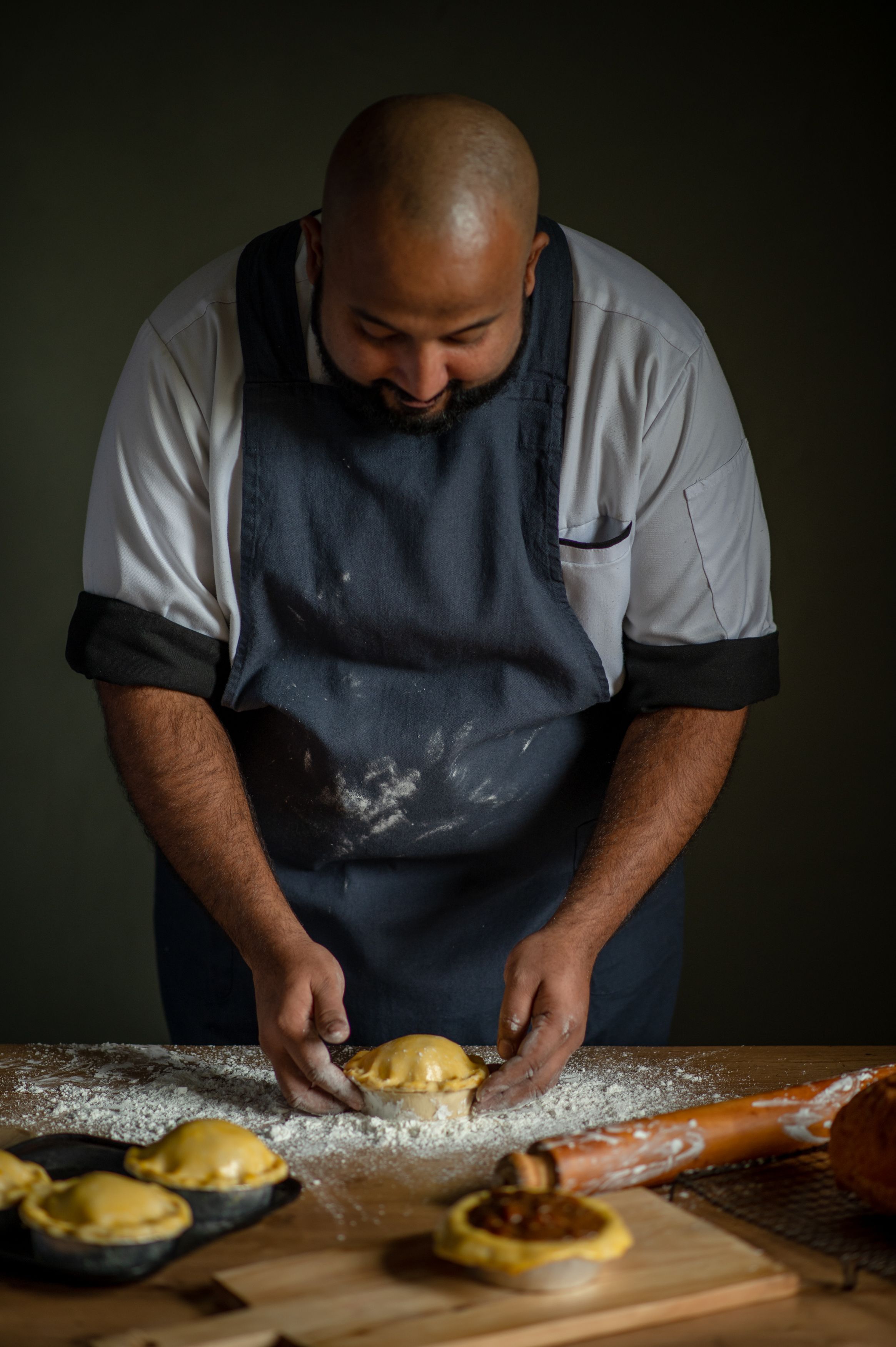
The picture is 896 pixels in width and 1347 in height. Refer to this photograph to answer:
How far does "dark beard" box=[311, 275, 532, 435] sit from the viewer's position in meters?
1.53

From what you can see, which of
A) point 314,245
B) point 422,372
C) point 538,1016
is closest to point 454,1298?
point 538,1016

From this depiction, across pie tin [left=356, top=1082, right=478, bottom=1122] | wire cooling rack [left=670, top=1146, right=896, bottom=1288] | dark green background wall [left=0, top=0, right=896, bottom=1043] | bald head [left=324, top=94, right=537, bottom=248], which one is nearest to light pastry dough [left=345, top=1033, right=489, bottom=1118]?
pie tin [left=356, top=1082, right=478, bottom=1122]

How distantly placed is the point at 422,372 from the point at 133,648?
1.91 ft

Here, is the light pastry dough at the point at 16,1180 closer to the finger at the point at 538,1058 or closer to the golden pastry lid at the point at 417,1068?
the golden pastry lid at the point at 417,1068

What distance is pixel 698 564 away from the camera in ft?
5.77

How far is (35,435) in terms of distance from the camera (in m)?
3.10

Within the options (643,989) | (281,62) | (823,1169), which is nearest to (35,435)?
(281,62)

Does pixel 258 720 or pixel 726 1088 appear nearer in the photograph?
pixel 726 1088

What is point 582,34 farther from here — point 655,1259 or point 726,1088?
point 655,1259

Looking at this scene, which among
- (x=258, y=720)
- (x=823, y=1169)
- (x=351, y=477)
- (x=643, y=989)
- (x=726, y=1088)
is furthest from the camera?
(x=643, y=989)

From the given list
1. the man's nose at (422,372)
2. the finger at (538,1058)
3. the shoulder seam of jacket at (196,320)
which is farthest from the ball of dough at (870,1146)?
the shoulder seam of jacket at (196,320)

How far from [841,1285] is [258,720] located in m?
1.12

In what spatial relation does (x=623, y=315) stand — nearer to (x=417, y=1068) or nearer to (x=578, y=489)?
(x=578, y=489)

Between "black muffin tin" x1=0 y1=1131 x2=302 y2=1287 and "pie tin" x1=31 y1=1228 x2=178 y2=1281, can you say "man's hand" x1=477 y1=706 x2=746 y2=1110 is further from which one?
"pie tin" x1=31 y1=1228 x2=178 y2=1281
